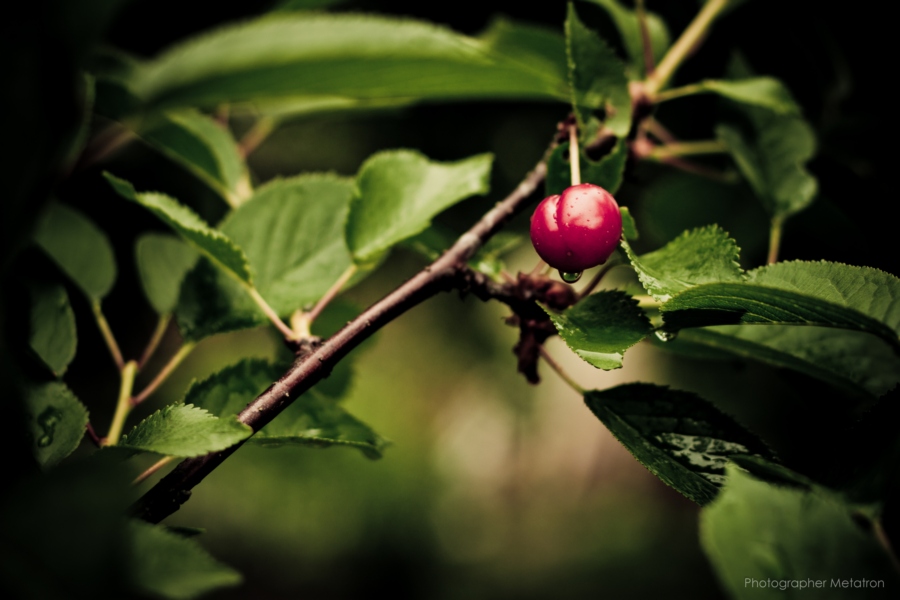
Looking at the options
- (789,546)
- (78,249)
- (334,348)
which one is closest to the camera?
(789,546)

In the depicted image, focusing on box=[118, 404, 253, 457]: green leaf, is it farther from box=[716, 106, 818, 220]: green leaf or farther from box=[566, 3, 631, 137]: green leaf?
box=[716, 106, 818, 220]: green leaf

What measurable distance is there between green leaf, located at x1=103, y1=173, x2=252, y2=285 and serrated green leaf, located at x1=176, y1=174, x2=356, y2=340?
0.07 meters

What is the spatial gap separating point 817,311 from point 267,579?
438cm

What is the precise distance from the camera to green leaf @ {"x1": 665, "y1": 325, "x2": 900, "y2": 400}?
0.52 metres

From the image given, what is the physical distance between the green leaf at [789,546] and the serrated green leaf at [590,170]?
309 millimetres

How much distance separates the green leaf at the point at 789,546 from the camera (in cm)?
29

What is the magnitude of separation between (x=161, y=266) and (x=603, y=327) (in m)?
0.60

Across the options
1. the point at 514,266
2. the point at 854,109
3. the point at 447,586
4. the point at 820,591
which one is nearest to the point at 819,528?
the point at 820,591

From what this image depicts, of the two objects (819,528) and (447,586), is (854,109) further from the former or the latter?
(447,586)

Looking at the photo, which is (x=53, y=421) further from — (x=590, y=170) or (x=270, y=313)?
(x=590, y=170)

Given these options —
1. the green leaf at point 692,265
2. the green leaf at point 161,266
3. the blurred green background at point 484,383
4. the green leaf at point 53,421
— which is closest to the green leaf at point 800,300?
the green leaf at point 692,265

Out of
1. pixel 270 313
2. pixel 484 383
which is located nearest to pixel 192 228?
pixel 270 313

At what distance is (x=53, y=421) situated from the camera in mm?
487

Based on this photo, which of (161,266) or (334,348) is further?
(161,266)
